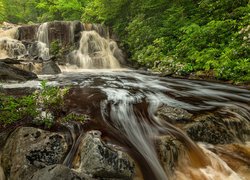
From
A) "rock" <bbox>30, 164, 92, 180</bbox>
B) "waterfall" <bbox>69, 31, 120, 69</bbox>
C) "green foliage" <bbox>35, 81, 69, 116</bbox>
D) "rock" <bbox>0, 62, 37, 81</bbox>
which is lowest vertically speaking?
"rock" <bbox>30, 164, 92, 180</bbox>

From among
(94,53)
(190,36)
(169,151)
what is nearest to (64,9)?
(94,53)

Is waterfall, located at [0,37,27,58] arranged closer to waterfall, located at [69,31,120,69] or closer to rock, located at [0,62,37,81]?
waterfall, located at [69,31,120,69]

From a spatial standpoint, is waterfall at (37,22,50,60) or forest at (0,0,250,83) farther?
waterfall at (37,22,50,60)

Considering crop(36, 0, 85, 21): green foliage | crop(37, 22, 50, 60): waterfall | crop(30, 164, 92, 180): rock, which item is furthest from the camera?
crop(36, 0, 85, 21): green foliage

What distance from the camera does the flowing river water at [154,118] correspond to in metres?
3.96

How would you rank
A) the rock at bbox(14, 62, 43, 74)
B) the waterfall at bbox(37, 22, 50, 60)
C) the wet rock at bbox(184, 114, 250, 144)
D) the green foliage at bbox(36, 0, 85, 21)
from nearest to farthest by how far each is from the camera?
the wet rock at bbox(184, 114, 250, 144) < the rock at bbox(14, 62, 43, 74) < the waterfall at bbox(37, 22, 50, 60) < the green foliage at bbox(36, 0, 85, 21)

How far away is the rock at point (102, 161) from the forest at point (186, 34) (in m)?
6.56

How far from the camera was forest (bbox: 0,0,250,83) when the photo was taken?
9.40m

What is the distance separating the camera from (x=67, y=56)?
1589 cm

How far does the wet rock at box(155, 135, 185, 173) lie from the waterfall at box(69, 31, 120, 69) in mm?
11624

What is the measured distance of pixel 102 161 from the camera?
11.3ft

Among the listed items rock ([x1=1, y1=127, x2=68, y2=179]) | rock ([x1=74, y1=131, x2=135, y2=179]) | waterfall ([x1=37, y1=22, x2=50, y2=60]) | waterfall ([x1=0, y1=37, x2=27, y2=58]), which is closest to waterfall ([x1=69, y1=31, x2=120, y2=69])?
waterfall ([x1=37, y1=22, x2=50, y2=60])

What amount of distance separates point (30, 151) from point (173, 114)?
9.55ft

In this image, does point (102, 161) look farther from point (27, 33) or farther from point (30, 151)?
point (27, 33)
